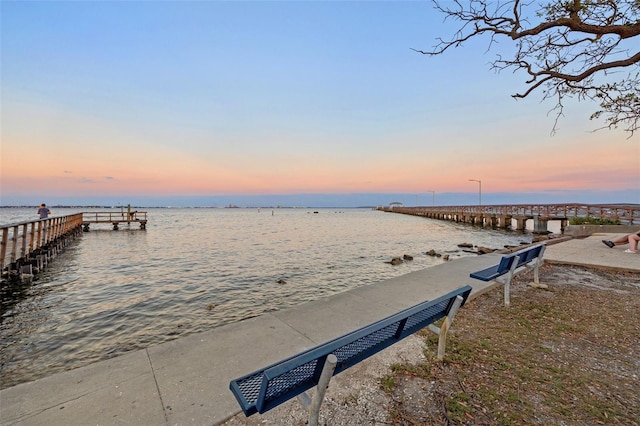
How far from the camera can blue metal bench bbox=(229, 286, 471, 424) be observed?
1821 mm

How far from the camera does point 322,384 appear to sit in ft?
6.81

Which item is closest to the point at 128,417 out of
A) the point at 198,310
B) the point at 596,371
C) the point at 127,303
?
the point at 596,371

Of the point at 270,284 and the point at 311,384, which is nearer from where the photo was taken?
the point at 311,384

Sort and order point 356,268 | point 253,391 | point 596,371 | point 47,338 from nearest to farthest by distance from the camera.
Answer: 1. point 253,391
2. point 596,371
3. point 47,338
4. point 356,268

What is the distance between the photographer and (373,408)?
8.67 feet

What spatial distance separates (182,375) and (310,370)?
1.99 metres

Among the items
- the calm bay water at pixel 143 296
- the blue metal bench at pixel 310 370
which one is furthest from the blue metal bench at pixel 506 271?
Answer: the calm bay water at pixel 143 296

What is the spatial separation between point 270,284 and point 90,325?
16.4 feet

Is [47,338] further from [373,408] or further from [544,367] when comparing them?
[544,367]

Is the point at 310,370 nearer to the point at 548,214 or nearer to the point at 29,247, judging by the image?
the point at 29,247

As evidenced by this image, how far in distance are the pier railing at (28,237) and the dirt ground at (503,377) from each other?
1112 centimetres

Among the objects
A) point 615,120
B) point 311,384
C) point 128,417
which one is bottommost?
point 128,417

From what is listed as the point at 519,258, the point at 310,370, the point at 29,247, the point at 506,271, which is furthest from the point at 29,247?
the point at 519,258

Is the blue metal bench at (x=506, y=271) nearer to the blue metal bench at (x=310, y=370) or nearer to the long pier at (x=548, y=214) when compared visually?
the blue metal bench at (x=310, y=370)
